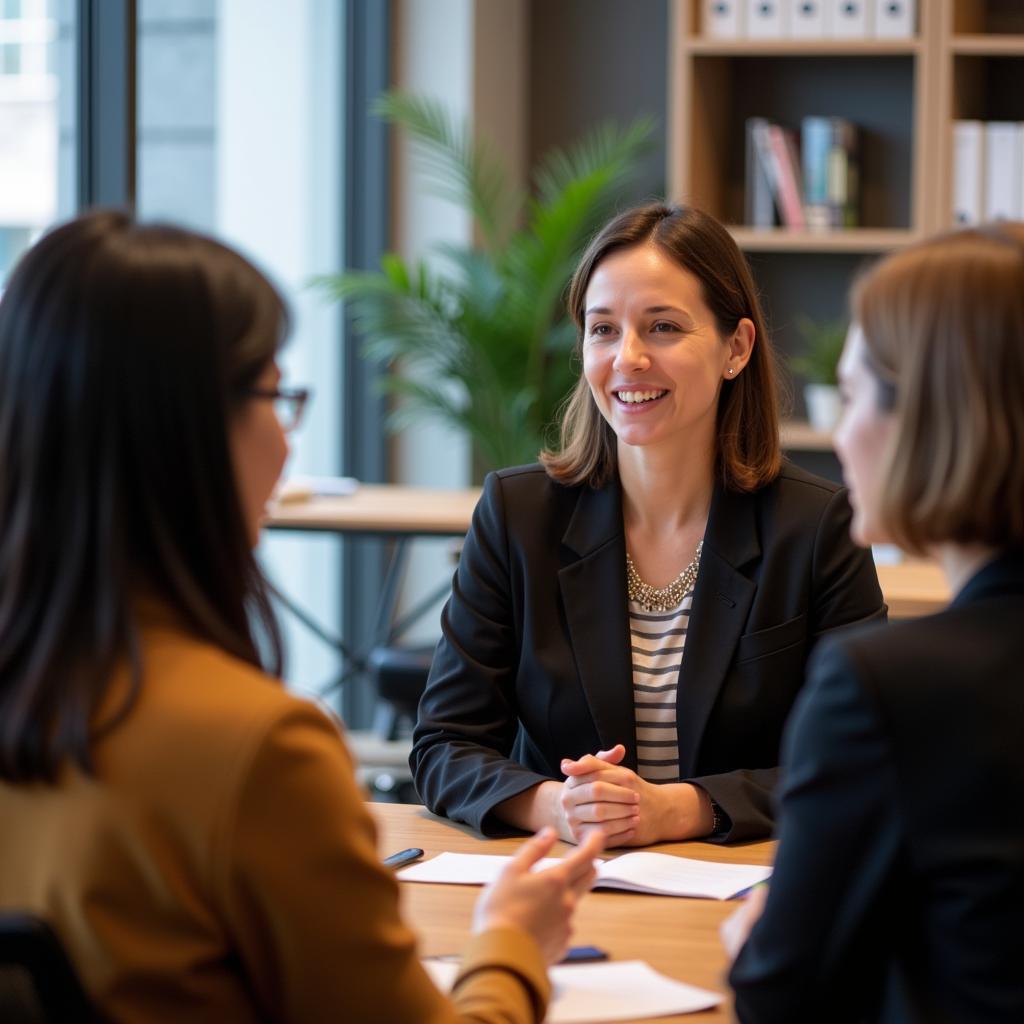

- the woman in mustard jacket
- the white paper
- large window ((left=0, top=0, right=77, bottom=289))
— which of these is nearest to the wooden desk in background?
large window ((left=0, top=0, right=77, bottom=289))

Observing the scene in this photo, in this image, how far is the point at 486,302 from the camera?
4.57 m

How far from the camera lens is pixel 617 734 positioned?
6.53 ft

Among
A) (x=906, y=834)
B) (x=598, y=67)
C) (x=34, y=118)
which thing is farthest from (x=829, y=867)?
(x=598, y=67)

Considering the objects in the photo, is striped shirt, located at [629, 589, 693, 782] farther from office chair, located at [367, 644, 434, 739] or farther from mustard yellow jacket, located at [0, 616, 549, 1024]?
office chair, located at [367, 644, 434, 739]

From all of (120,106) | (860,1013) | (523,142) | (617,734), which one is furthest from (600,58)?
(860,1013)

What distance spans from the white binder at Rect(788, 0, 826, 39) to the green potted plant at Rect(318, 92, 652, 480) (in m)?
0.56

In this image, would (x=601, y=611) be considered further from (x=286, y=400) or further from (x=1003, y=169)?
(x=1003, y=169)

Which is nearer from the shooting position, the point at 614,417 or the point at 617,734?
the point at 617,734

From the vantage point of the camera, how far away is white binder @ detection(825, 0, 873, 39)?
14.3 feet

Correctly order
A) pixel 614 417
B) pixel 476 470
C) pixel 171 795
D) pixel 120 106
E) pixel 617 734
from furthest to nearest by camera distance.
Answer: pixel 476 470 < pixel 120 106 < pixel 614 417 < pixel 617 734 < pixel 171 795

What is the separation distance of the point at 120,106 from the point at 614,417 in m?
2.08

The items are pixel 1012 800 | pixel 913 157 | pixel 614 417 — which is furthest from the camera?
pixel 913 157

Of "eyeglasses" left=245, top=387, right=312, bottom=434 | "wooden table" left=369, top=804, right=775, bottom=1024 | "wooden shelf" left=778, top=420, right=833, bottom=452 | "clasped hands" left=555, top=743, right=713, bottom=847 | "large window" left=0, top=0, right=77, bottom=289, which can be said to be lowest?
"wooden table" left=369, top=804, right=775, bottom=1024

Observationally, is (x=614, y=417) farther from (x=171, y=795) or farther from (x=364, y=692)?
(x=364, y=692)
